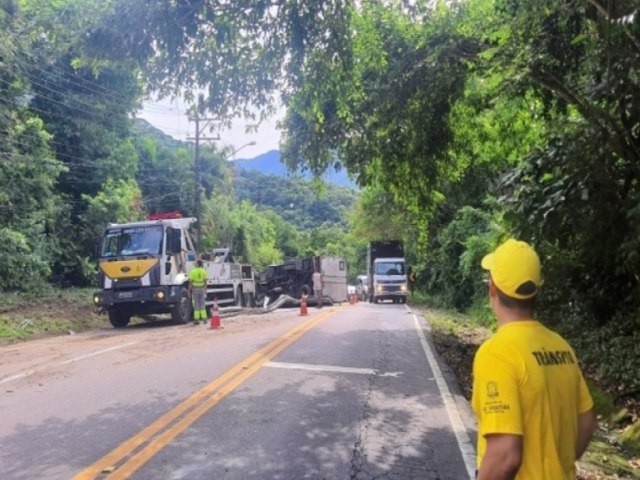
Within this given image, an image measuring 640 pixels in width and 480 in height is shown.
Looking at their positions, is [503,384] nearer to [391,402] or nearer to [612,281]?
[391,402]

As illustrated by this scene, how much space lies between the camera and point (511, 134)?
14.6 meters

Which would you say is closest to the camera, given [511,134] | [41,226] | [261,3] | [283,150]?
[261,3]

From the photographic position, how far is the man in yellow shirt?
7.38 ft

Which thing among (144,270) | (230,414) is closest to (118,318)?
(144,270)

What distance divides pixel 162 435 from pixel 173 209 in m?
40.5

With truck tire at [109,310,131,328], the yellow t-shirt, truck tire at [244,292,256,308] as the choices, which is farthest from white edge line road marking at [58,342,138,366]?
truck tire at [244,292,256,308]

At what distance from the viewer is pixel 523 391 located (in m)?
2.28

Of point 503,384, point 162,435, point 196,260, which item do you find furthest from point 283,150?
point 503,384

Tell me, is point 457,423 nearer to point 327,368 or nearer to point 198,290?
point 327,368

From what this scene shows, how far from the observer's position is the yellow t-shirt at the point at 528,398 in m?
2.26

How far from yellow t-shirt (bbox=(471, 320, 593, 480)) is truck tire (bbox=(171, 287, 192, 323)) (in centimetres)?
1673

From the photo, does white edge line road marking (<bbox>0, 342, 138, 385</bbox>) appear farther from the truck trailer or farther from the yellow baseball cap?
the truck trailer

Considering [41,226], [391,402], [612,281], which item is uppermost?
[41,226]

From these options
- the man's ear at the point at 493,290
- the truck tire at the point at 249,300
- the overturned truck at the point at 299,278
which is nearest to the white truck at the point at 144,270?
the truck tire at the point at 249,300
